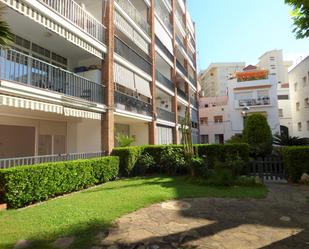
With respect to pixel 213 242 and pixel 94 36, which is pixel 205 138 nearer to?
pixel 94 36

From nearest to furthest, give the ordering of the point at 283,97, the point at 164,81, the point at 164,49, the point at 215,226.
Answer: the point at 215,226 < the point at 164,81 < the point at 164,49 < the point at 283,97

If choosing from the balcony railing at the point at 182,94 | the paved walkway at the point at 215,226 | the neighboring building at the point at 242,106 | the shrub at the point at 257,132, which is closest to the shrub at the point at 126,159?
the paved walkway at the point at 215,226

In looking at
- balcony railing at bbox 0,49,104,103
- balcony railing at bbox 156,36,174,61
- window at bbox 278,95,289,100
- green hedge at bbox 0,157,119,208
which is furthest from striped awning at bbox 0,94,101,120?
window at bbox 278,95,289,100

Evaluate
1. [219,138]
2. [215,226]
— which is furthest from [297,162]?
[219,138]

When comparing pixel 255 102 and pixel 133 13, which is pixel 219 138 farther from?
pixel 133 13

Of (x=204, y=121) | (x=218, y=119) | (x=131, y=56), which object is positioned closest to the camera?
(x=131, y=56)

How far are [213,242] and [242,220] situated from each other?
1740mm

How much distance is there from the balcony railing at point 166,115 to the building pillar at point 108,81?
8.67 metres

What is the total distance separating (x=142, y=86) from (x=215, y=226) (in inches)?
610

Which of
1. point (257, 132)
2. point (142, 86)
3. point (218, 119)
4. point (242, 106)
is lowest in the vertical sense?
point (257, 132)

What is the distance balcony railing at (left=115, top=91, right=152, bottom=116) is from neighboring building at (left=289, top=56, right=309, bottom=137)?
63.4 ft

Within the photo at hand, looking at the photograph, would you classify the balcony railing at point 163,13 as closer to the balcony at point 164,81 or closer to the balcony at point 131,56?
the balcony at point 164,81

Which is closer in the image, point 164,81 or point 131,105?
point 131,105

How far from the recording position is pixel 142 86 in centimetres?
2075
